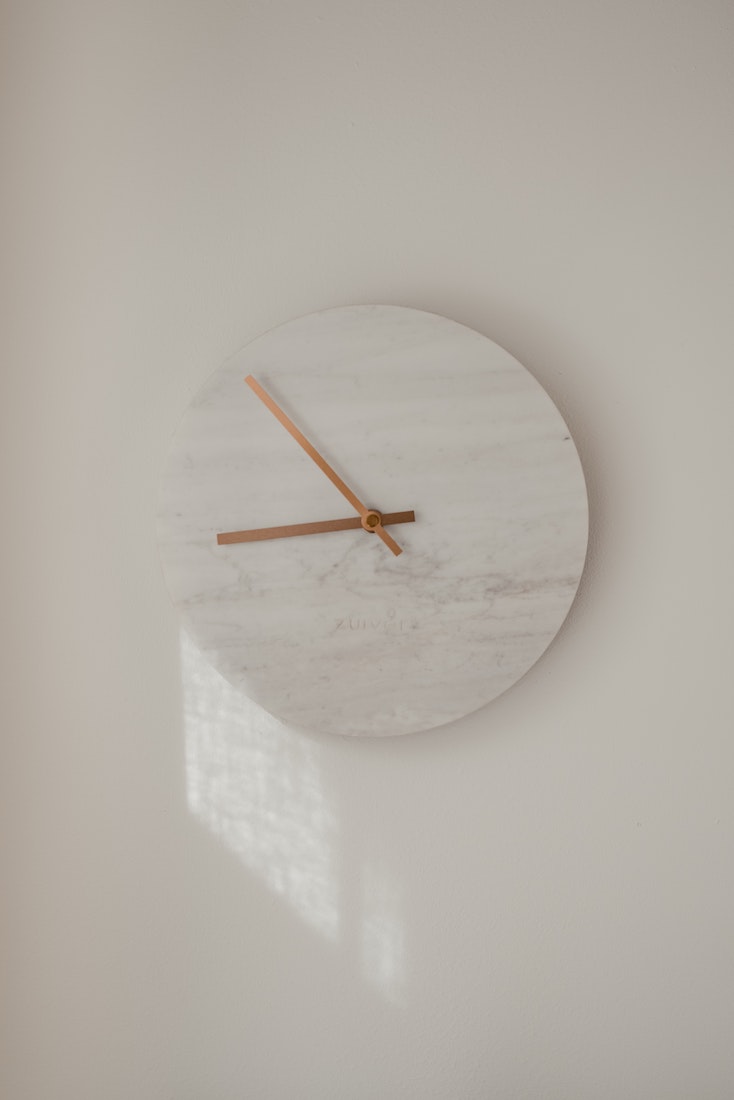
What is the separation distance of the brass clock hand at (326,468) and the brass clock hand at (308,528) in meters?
0.01

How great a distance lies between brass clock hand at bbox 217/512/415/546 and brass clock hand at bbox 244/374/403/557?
0.05 feet

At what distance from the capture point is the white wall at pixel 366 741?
1.16 m

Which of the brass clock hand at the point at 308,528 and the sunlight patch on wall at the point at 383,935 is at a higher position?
the brass clock hand at the point at 308,528

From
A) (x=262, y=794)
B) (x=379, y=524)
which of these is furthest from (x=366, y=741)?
(x=379, y=524)

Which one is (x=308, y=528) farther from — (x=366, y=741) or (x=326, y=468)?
(x=366, y=741)

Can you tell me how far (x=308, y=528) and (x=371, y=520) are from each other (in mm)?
85

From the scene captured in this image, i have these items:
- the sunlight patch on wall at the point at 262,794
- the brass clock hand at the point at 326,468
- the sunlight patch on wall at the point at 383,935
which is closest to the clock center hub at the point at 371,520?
the brass clock hand at the point at 326,468

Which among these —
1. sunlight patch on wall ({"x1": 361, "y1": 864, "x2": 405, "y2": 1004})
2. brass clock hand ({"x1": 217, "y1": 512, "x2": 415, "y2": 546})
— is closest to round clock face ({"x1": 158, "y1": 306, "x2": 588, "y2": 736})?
brass clock hand ({"x1": 217, "y1": 512, "x2": 415, "y2": 546})

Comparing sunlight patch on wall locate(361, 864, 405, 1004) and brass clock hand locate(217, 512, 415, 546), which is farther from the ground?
brass clock hand locate(217, 512, 415, 546)

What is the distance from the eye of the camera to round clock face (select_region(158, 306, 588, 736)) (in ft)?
3.73

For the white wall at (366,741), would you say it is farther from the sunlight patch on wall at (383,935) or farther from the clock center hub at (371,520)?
the clock center hub at (371,520)

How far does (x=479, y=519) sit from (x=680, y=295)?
0.42 m

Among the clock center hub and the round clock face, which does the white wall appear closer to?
the round clock face

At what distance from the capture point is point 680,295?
119 cm
